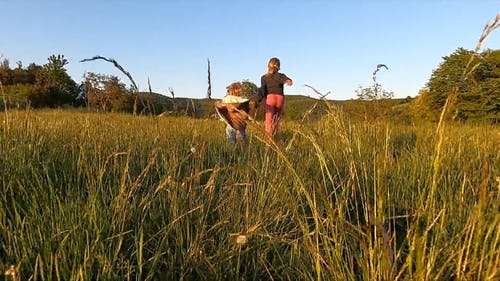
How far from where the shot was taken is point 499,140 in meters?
4.30

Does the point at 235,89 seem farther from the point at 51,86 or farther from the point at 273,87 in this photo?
the point at 51,86

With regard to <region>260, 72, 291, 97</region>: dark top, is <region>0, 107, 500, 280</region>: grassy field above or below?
below

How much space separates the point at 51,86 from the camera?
19906 mm

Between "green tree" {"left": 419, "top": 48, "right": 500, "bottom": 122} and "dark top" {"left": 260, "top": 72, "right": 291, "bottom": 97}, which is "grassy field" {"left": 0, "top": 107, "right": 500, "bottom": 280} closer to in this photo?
"green tree" {"left": 419, "top": 48, "right": 500, "bottom": 122}

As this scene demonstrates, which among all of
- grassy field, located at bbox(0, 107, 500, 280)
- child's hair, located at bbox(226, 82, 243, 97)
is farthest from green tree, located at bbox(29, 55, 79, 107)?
grassy field, located at bbox(0, 107, 500, 280)

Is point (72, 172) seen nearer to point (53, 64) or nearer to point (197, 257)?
point (197, 257)

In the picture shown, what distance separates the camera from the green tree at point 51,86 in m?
19.5

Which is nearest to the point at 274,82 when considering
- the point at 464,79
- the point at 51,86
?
the point at 464,79

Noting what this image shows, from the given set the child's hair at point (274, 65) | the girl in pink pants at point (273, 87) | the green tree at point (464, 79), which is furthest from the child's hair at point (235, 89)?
the green tree at point (464, 79)

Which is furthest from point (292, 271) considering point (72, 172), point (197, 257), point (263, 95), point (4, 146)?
point (263, 95)

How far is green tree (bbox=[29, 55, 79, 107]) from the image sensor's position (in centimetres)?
1948

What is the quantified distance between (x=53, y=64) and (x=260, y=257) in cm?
2538

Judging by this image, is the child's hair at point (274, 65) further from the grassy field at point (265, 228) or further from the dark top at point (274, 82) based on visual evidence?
the grassy field at point (265, 228)

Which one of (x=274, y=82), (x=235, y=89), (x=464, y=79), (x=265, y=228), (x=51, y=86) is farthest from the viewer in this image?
(x=51, y=86)
